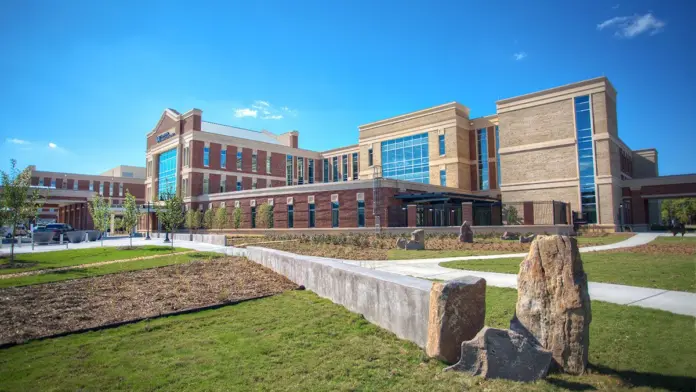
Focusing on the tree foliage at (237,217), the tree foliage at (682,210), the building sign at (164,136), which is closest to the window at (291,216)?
the tree foliage at (237,217)

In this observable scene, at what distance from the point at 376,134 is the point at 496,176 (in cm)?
1843

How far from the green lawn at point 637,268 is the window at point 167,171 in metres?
51.5

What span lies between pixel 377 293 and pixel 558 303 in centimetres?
298

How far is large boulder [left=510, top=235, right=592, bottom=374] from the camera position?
430 cm

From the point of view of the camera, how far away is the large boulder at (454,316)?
4.75 metres

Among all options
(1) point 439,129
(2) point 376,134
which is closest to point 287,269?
(1) point 439,129

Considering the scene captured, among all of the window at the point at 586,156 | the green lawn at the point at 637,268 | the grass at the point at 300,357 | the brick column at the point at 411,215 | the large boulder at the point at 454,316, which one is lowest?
the grass at the point at 300,357

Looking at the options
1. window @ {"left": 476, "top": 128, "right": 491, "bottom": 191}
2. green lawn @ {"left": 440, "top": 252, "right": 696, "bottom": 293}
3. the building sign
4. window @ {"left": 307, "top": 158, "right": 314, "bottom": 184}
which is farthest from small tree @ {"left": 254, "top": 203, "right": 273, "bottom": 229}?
green lawn @ {"left": 440, "top": 252, "right": 696, "bottom": 293}

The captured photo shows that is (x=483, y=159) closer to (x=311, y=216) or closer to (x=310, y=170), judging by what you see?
(x=311, y=216)

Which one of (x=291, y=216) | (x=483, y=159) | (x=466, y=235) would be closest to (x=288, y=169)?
(x=291, y=216)

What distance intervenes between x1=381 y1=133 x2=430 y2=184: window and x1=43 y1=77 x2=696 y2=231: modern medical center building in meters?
0.16

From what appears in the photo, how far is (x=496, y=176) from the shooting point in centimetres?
5169

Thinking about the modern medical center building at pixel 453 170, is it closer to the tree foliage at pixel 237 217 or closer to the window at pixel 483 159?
the window at pixel 483 159

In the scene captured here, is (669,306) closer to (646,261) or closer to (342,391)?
(342,391)
